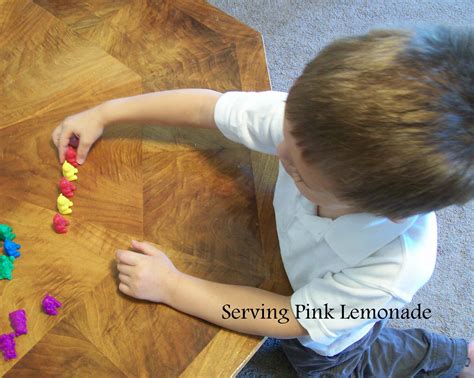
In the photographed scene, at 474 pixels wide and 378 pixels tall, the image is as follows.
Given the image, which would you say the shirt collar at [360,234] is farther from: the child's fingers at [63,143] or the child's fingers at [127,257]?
the child's fingers at [63,143]

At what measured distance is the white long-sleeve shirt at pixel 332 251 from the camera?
21.5 inches

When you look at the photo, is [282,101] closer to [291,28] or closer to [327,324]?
[327,324]

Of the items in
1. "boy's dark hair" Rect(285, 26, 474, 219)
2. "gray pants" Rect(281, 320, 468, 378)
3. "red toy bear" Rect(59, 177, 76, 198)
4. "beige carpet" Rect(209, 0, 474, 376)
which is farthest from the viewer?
"beige carpet" Rect(209, 0, 474, 376)

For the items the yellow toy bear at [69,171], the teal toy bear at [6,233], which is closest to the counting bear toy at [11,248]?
the teal toy bear at [6,233]

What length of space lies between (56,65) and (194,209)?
0.31m

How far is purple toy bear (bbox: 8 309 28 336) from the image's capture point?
56 centimetres

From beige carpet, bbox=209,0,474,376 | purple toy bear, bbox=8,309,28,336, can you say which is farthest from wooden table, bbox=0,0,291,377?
beige carpet, bbox=209,0,474,376

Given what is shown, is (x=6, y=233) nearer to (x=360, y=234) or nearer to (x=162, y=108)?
(x=162, y=108)

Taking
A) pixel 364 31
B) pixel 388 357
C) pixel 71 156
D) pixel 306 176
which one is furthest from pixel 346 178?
pixel 364 31

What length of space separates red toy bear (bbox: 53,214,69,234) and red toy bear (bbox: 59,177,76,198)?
0.11 ft

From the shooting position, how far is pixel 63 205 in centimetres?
62

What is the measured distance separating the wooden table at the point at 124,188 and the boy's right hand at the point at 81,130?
2cm

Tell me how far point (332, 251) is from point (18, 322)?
1.25 feet

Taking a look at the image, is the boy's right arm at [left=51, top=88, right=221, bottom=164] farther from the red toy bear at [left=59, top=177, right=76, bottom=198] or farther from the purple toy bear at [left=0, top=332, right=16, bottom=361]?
the purple toy bear at [left=0, top=332, right=16, bottom=361]
